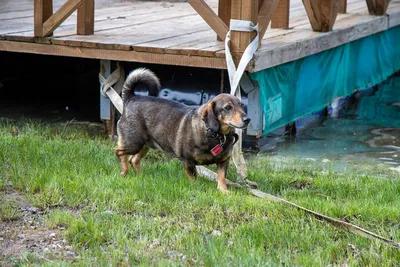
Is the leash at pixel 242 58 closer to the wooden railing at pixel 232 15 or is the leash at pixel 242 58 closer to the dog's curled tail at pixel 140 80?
the wooden railing at pixel 232 15

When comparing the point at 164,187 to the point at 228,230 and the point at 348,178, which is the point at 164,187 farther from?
the point at 348,178

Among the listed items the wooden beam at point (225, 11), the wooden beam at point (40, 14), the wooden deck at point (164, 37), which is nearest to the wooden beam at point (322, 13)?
the wooden deck at point (164, 37)

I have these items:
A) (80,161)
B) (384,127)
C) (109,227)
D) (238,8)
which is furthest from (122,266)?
(384,127)

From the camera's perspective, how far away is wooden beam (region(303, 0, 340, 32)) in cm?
907

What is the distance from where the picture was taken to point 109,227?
484cm

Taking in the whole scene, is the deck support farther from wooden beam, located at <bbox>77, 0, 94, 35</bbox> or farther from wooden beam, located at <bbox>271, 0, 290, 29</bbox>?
wooden beam, located at <bbox>271, 0, 290, 29</bbox>

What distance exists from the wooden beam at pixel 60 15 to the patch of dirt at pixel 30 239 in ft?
10.7

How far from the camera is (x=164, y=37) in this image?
8609mm

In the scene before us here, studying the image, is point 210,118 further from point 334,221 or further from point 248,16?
point 248,16

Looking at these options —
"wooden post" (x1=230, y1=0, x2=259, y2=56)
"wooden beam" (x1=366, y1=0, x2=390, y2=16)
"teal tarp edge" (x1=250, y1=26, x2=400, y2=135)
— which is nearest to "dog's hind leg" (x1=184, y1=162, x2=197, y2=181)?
"wooden post" (x1=230, y1=0, x2=259, y2=56)

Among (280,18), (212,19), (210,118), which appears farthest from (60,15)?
(210,118)

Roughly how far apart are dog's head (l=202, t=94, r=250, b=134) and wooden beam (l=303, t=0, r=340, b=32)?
3.44 metres

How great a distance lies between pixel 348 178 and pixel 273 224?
2038 mm

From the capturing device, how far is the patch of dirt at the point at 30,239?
4363 mm
